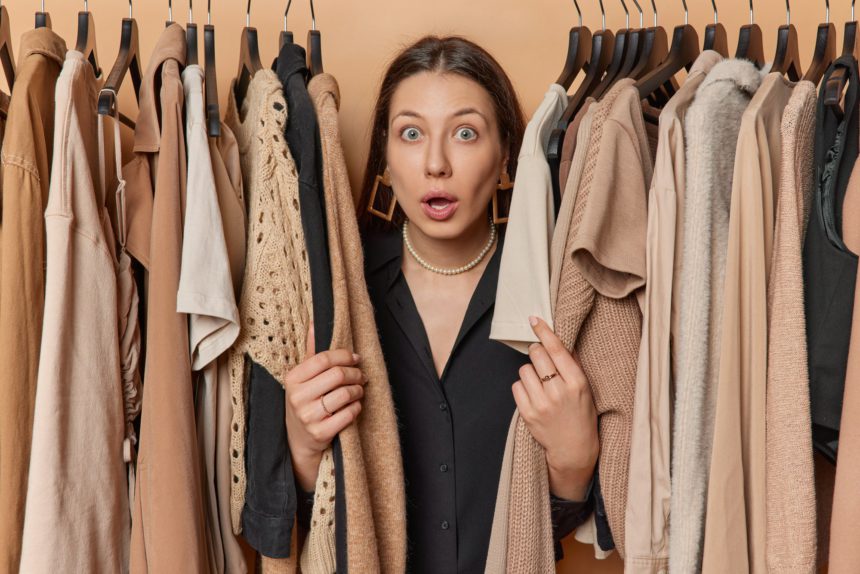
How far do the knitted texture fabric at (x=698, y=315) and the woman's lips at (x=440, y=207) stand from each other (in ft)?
1.23

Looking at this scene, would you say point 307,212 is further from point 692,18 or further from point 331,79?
point 692,18

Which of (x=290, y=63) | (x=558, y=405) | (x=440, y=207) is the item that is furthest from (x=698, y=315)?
(x=290, y=63)

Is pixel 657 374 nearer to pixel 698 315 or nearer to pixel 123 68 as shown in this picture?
pixel 698 315

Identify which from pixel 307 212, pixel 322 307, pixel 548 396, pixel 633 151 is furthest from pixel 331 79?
pixel 548 396

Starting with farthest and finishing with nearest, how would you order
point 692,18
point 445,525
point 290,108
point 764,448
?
point 692,18
point 445,525
point 290,108
point 764,448

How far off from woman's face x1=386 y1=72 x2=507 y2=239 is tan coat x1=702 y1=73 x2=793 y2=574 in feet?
1.36

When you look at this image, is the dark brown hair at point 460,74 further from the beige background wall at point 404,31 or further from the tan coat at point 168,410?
the tan coat at point 168,410

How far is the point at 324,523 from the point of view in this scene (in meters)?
1.29

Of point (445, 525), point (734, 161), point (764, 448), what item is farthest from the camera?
point (445, 525)

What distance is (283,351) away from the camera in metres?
1.31

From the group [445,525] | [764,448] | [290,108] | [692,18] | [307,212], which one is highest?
[692,18]

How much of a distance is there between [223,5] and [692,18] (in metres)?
0.94

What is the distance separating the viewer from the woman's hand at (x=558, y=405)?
1253 mm

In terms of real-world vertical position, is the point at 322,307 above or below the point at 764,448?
above
